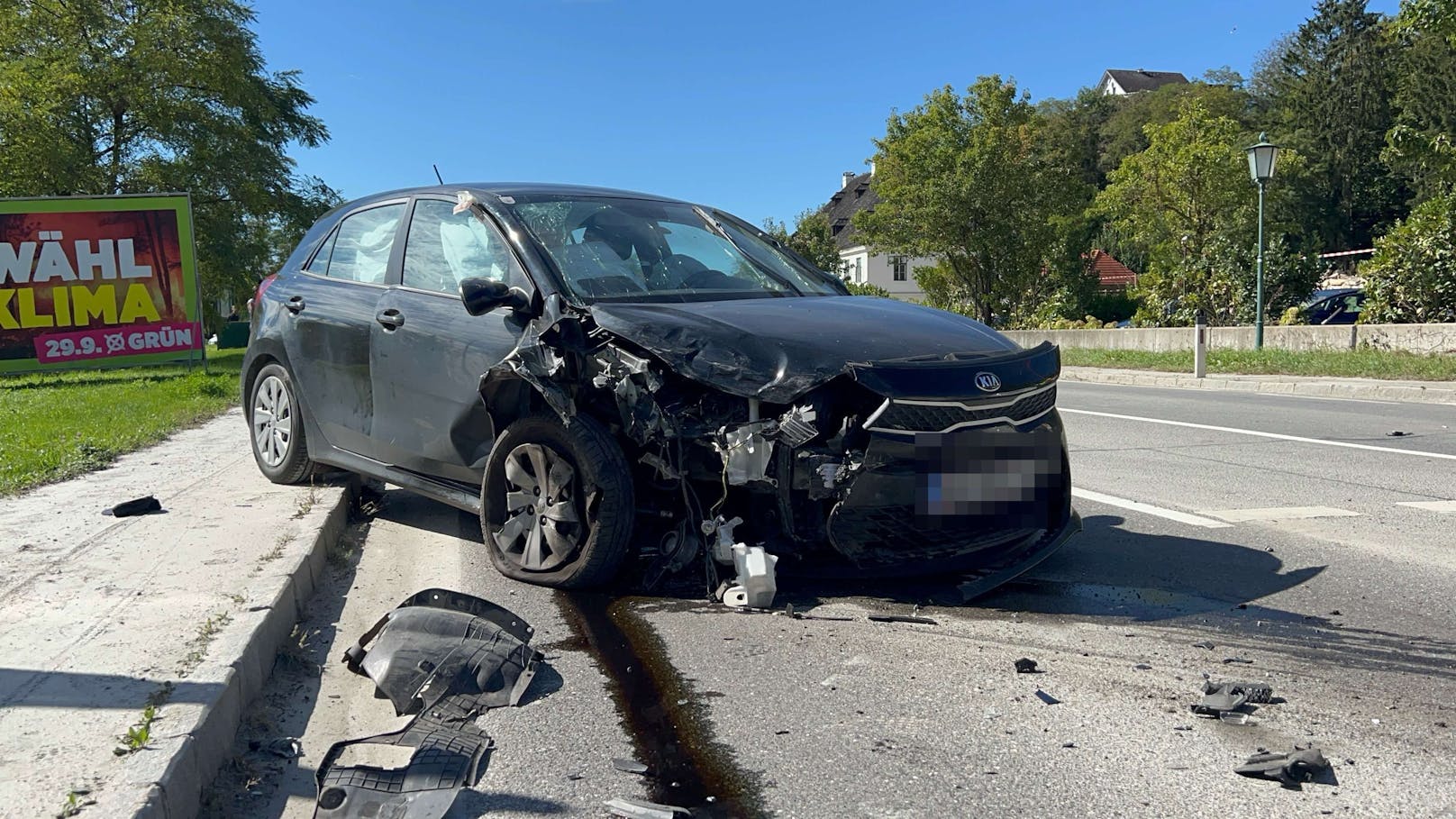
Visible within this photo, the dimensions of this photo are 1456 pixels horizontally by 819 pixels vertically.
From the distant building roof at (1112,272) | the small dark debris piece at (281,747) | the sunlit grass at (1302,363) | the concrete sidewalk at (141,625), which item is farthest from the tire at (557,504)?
the distant building roof at (1112,272)

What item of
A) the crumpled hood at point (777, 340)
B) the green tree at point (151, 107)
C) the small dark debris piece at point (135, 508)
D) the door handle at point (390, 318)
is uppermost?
the green tree at point (151, 107)

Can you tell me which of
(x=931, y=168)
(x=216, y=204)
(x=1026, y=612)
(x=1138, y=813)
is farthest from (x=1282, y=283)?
(x=216, y=204)

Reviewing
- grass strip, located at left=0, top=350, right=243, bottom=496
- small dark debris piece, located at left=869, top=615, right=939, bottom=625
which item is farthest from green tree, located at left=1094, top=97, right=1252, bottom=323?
small dark debris piece, located at left=869, top=615, right=939, bottom=625

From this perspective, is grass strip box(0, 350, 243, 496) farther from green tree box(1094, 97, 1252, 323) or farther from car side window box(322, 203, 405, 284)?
green tree box(1094, 97, 1252, 323)

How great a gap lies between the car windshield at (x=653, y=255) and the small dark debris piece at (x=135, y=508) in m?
2.69

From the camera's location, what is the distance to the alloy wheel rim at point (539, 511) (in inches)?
179

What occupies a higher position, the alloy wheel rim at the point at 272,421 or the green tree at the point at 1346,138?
the green tree at the point at 1346,138

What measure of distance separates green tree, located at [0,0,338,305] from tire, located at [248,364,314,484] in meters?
27.3

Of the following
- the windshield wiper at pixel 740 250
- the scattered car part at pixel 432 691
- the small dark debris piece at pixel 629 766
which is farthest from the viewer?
the windshield wiper at pixel 740 250

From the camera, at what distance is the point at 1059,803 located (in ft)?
9.00

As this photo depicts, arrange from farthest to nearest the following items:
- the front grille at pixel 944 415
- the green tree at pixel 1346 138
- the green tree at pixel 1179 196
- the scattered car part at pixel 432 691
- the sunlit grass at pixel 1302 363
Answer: the green tree at pixel 1346 138 → the green tree at pixel 1179 196 → the sunlit grass at pixel 1302 363 → the front grille at pixel 944 415 → the scattered car part at pixel 432 691

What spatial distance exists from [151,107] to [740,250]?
32.5 metres

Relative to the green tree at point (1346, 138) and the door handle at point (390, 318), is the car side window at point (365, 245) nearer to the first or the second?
the door handle at point (390, 318)

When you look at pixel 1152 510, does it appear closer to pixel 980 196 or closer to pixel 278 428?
pixel 278 428
